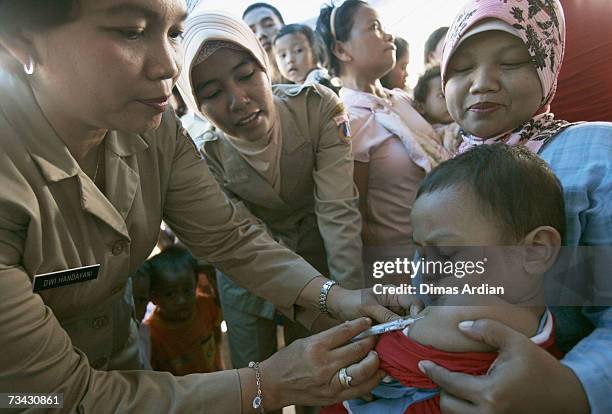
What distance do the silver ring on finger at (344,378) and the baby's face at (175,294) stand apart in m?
1.44

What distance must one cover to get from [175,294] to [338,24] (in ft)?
4.84

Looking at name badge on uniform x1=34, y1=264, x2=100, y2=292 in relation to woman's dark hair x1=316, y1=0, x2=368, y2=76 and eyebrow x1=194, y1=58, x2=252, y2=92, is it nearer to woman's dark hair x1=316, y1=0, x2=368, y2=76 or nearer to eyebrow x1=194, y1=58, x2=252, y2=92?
eyebrow x1=194, y1=58, x2=252, y2=92

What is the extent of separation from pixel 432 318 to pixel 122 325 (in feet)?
3.37

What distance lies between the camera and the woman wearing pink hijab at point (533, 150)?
78 centimetres

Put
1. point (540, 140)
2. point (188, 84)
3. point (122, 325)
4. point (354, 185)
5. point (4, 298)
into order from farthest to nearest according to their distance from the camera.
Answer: point (354, 185) → point (188, 84) → point (122, 325) → point (540, 140) → point (4, 298)

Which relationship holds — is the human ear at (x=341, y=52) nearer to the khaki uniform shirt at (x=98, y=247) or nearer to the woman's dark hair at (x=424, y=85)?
the woman's dark hair at (x=424, y=85)

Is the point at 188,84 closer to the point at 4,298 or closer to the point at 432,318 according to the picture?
the point at 4,298

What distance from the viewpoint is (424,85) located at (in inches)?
101

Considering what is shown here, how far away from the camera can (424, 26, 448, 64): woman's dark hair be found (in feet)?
10.2

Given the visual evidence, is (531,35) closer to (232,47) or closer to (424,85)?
(232,47)

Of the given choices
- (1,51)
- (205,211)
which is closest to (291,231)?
(205,211)

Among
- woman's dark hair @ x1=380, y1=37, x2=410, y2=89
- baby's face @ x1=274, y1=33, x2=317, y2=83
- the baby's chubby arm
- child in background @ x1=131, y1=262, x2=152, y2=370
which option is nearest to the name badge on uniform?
the baby's chubby arm

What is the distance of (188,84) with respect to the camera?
1616 mm

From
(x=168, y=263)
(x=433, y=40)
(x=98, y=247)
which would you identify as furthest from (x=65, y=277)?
(x=433, y=40)
